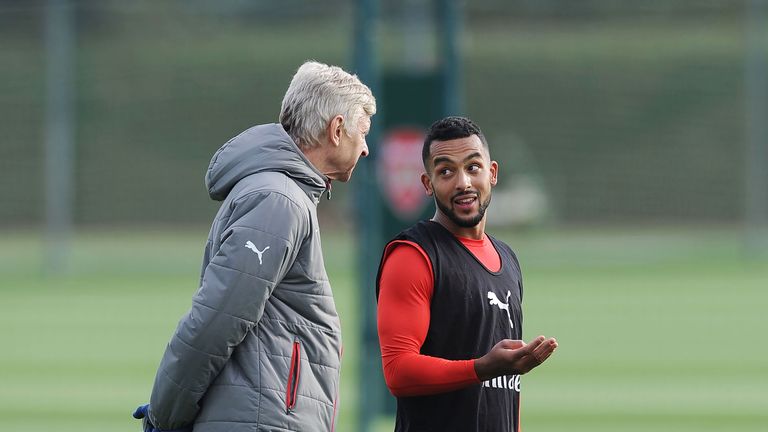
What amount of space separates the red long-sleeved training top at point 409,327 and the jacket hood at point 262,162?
29cm

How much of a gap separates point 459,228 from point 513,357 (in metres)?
0.51

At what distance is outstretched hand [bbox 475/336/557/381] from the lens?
349 cm

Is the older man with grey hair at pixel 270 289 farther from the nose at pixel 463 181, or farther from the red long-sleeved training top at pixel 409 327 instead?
the nose at pixel 463 181

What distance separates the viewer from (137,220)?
2838 cm

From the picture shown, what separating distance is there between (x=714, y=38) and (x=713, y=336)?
16813 millimetres

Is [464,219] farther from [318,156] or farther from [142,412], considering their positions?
[142,412]

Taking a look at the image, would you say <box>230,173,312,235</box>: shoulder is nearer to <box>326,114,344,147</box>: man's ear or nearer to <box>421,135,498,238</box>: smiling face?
<box>326,114,344,147</box>: man's ear

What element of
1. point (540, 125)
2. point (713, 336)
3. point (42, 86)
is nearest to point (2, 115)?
point (42, 86)

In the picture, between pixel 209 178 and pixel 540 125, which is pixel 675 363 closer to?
pixel 209 178

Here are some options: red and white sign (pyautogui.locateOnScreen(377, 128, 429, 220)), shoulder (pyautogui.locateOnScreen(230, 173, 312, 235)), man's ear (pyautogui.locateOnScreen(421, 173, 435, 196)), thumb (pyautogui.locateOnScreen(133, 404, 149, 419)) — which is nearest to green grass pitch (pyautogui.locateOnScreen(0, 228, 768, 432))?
red and white sign (pyautogui.locateOnScreen(377, 128, 429, 220))

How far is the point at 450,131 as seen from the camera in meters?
3.93

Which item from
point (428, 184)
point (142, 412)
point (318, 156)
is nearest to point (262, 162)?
point (318, 156)

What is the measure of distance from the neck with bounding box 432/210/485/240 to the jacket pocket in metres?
0.54

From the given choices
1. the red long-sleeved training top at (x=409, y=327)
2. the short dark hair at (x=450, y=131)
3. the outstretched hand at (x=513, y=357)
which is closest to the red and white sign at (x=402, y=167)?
the short dark hair at (x=450, y=131)
